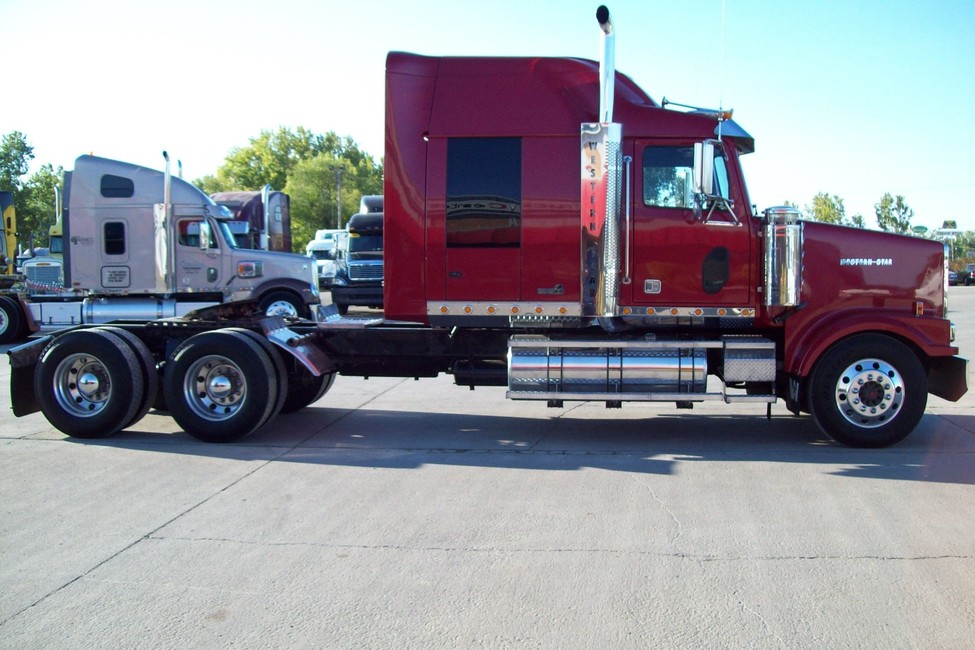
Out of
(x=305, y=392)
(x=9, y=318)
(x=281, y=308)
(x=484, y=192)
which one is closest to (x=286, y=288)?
(x=281, y=308)

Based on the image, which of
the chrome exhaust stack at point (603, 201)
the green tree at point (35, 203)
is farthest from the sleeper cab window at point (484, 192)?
the green tree at point (35, 203)

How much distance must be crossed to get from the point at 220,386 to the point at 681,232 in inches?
183

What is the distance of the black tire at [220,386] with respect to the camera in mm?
7793

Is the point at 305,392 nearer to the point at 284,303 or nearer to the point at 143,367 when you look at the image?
the point at 143,367

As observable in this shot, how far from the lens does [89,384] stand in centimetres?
820

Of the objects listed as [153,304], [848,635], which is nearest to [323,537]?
[848,635]

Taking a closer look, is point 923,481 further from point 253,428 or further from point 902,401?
point 253,428

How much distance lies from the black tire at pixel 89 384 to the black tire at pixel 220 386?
40 cm

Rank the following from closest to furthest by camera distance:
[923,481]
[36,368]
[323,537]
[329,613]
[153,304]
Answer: [329,613] < [323,537] < [923,481] < [36,368] < [153,304]

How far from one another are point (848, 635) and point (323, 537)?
3.04 m

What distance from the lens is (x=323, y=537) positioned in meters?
5.20

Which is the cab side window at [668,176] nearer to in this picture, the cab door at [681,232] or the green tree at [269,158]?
the cab door at [681,232]


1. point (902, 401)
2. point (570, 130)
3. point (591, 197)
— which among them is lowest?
point (902, 401)

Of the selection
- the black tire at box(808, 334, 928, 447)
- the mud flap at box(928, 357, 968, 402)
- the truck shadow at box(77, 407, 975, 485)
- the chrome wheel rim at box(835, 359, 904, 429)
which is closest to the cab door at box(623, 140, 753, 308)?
the black tire at box(808, 334, 928, 447)
